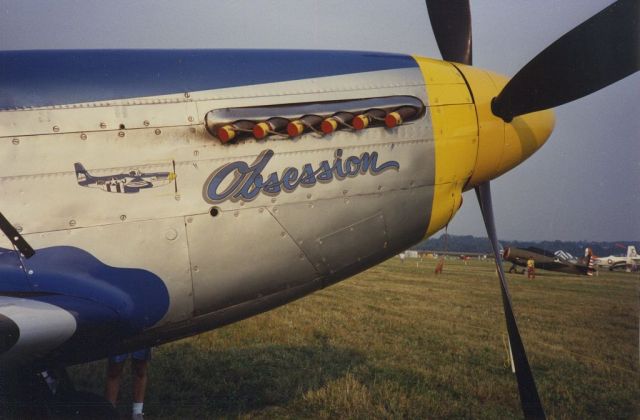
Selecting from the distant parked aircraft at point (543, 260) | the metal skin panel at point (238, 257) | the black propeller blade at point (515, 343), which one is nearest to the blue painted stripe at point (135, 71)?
the metal skin panel at point (238, 257)

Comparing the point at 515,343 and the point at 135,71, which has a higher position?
the point at 135,71

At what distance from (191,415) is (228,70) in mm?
3448

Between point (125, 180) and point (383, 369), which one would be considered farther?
point (383, 369)

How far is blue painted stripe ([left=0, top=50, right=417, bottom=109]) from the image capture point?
3180 millimetres

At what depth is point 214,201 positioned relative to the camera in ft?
10.8

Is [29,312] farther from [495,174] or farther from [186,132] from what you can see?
[495,174]

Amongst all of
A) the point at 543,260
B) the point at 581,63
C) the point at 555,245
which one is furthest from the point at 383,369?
the point at 555,245

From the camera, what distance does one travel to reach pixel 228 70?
356cm

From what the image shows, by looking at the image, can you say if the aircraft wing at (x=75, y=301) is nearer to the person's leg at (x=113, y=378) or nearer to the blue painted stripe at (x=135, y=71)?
the blue painted stripe at (x=135, y=71)

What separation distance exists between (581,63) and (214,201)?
2.77 meters

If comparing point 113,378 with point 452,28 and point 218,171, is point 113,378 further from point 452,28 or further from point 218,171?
point 452,28

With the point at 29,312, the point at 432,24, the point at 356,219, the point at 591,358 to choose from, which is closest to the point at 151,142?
the point at 29,312

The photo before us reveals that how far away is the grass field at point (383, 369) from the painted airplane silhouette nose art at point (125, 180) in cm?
289

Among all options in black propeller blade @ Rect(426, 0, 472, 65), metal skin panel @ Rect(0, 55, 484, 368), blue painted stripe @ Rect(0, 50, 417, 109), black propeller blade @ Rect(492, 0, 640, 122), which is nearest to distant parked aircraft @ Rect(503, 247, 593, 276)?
black propeller blade @ Rect(426, 0, 472, 65)
